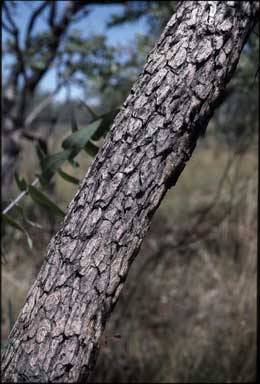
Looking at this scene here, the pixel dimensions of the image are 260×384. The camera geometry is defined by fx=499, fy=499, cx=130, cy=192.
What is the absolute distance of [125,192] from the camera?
0.87 meters

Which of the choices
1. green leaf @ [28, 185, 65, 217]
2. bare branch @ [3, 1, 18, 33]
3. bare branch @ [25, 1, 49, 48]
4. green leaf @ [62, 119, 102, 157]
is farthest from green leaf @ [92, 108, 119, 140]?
bare branch @ [25, 1, 49, 48]

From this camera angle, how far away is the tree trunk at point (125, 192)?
844mm

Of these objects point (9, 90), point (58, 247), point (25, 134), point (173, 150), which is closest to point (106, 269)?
point (58, 247)

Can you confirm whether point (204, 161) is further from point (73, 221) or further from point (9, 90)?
point (73, 221)

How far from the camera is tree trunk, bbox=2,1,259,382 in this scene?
84 centimetres

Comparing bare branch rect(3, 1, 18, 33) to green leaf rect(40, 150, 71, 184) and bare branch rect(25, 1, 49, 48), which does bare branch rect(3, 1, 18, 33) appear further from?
green leaf rect(40, 150, 71, 184)

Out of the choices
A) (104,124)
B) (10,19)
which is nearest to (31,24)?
(10,19)

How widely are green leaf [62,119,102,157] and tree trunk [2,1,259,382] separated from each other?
1.73 ft

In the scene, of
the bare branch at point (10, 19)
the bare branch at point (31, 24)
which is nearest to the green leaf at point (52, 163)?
the bare branch at point (10, 19)

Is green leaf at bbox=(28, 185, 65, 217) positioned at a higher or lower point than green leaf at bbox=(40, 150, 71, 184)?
lower

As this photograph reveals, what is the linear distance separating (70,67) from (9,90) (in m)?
0.48

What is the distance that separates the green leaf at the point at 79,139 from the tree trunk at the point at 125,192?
1.73 ft

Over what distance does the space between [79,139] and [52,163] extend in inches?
4.1

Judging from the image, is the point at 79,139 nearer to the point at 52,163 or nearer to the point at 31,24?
the point at 52,163
